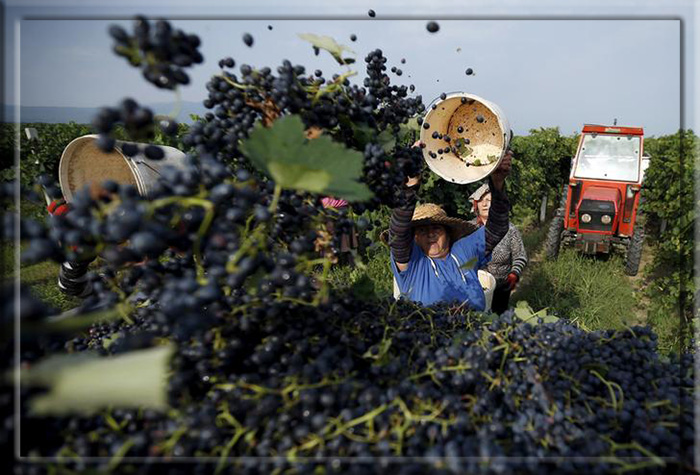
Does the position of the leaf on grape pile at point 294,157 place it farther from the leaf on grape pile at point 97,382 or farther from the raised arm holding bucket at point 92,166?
the raised arm holding bucket at point 92,166

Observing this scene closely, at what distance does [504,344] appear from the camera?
1216 millimetres

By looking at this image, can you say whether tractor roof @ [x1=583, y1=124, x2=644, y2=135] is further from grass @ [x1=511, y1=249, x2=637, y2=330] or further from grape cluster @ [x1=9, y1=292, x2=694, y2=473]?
grape cluster @ [x1=9, y1=292, x2=694, y2=473]

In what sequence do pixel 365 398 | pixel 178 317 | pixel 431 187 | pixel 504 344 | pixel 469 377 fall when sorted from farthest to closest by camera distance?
pixel 431 187
pixel 504 344
pixel 469 377
pixel 365 398
pixel 178 317

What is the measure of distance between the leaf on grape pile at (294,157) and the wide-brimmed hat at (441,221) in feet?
6.81

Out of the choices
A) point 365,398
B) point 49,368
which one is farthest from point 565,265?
point 49,368

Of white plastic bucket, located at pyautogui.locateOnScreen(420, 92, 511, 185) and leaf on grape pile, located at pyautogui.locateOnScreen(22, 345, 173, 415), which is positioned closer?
leaf on grape pile, located at pyautogui.locateOnScreen(22, 345, 173, 415)

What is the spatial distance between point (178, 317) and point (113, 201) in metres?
0.26

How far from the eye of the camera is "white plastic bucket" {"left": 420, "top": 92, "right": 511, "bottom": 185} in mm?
1711

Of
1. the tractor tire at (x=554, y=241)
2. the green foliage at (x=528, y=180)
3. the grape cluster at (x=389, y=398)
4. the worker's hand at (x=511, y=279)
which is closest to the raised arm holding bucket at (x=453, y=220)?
the grape cluster at (x=389, y=398)

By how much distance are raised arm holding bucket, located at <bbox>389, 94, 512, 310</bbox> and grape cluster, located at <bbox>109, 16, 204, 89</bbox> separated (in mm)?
1033

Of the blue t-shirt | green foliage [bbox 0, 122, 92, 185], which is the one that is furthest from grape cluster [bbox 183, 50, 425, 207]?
green foliage [bbox 0, 122, 92, 185]

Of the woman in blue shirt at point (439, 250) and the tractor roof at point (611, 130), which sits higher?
the tractor roof at point (611, 130)

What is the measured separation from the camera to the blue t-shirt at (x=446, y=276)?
284cm

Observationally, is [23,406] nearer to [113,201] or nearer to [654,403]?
[113,201]
